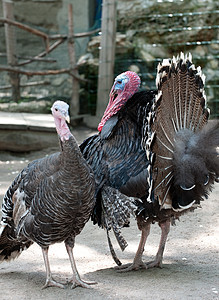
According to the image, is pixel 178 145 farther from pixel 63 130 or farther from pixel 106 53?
pixel 106 53

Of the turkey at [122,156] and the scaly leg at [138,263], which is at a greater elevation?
the turkey at [122,156]

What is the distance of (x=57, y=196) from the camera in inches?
153

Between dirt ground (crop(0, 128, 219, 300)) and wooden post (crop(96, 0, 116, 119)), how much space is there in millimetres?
5036

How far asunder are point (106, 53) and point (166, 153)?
6.93 meters

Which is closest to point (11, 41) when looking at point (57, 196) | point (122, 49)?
point (122, 49)

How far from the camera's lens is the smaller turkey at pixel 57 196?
3.90m

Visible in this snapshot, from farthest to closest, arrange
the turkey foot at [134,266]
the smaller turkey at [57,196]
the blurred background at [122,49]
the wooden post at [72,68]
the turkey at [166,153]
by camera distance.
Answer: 1. the wooden post at [72,68]
2. the blurred background at [122,49]
3. the turkey foot at [134,266]
4. the turkey at [166,153]
5. the smaller turkey at [57,196]

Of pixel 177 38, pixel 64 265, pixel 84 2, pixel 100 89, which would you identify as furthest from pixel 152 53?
pixel 64 265

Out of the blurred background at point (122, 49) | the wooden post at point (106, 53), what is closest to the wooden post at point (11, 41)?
the blurred background at point (122, 49)

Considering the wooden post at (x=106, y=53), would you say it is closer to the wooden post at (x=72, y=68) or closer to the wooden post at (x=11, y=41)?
A: the wooden post at (x=72, y=68)

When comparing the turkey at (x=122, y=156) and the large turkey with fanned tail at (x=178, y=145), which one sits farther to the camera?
the turkey at (x=122, y=156)

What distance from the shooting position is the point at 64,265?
16.0 feet

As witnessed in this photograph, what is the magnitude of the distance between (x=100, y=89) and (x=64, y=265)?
6644 millimetres

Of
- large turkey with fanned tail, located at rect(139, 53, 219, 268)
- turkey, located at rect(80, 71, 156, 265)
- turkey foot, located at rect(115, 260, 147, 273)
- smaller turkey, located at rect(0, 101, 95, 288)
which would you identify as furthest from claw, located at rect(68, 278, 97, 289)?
large turkey with fanned tail, located at rect(139, 53, 219, 268)
